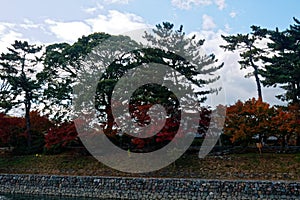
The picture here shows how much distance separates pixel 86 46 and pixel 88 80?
10.9ft

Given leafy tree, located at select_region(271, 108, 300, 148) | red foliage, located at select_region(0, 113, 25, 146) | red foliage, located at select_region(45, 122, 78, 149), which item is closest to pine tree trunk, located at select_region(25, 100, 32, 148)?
red foliage, located at select_region(0, 113, 25, 146)

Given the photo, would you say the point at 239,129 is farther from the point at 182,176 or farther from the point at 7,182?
the point at 7,182

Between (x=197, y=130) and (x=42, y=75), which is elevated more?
(x=42, y=75)

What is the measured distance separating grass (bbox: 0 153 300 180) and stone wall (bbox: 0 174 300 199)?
87.2 inches

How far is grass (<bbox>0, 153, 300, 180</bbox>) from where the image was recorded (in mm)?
17766

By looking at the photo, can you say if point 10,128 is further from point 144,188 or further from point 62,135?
point 144,188

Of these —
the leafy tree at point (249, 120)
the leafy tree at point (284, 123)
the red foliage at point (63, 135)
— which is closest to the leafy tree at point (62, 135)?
the red foliage at point (63, 135)

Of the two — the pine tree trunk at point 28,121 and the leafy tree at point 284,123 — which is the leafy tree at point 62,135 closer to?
the pine tree trunk at point 28,121

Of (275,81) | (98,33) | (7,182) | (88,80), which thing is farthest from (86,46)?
(275,81)

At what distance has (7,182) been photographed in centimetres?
1989

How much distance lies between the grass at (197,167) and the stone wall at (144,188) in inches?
87.2

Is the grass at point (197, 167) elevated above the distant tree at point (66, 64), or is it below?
below

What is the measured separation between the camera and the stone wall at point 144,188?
14781mm

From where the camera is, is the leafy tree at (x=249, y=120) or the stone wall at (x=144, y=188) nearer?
the stone wall at (x=144, y=188)
